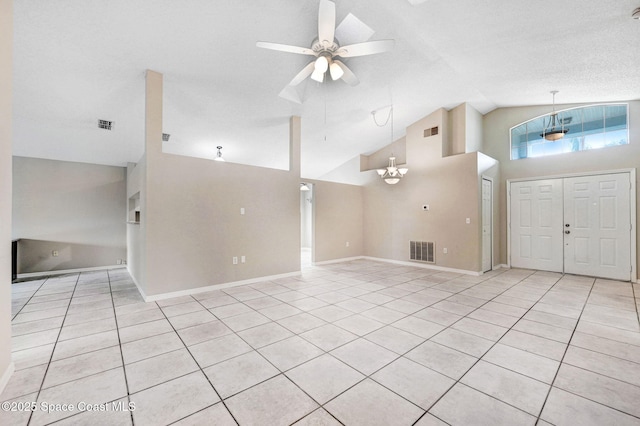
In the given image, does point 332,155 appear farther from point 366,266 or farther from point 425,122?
point 366,266

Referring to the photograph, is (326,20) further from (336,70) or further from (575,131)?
(575,131)

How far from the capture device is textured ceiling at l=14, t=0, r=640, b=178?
3113mm

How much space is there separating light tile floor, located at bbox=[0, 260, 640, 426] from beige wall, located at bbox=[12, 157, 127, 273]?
2.29 m

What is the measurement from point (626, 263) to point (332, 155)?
283 inches

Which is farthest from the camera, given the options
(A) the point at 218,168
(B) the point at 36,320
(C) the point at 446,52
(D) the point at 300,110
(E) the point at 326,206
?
(E) the point at 326,206

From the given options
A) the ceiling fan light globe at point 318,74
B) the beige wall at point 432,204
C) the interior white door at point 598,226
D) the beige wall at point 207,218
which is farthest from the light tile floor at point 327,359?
the ceiling fan light globe at point 318,74

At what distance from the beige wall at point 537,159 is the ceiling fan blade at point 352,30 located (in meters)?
4.96

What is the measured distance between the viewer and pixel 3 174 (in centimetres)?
197

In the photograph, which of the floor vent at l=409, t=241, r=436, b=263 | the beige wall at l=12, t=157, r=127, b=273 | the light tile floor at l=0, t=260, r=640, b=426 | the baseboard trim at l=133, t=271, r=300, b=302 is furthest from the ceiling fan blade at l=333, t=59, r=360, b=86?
the beige wall at l=12, t=157, r=127, b=273

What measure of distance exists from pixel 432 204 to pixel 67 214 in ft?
30.0

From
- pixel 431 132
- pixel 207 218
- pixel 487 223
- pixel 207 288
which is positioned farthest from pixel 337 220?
pixel 207 288

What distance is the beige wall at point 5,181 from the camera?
195 cm

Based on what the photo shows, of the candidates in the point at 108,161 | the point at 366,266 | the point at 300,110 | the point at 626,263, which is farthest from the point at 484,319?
the point at 108,161

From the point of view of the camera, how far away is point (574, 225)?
5.82 m
